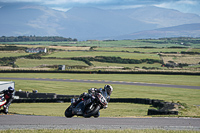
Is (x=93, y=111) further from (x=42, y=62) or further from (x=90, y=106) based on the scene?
(x=42, y=62)

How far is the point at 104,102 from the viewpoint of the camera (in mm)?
15148

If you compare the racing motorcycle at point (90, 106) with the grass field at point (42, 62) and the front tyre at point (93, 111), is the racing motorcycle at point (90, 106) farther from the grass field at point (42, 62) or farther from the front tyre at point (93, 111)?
the grass field at point (42, 62)

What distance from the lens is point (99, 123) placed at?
19.5 metres

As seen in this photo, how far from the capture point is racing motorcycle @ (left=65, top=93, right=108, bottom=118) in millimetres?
15219

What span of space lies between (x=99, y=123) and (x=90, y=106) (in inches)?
153

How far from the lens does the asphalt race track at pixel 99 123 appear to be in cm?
1845

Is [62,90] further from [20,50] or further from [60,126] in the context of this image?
[20,50]

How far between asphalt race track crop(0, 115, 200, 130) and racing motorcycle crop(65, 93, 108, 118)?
224 centimetres

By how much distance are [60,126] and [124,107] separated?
16.1 metres

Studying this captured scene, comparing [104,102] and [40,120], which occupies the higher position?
[104,102]

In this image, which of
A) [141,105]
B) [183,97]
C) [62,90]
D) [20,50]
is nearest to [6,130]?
[141,105]

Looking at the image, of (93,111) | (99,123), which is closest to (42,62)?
(99,123)

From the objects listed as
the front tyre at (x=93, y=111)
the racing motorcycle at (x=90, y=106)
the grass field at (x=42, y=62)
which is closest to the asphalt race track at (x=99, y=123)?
the racing motorcycle at (x=90, y=106)

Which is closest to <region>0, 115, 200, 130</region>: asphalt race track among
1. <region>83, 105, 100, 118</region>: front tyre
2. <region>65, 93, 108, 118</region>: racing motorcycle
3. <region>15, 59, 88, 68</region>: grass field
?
<region>65, 93, 108, 118</region>: racing motorcycle
